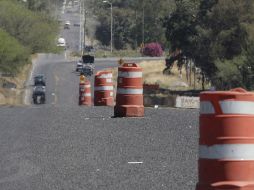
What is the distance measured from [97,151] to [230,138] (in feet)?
17.2

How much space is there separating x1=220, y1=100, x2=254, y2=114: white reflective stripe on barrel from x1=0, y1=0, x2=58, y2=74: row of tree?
268 feet

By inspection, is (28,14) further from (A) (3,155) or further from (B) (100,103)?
(A) (3,155)

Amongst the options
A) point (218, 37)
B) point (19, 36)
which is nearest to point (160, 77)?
point (19, 36)

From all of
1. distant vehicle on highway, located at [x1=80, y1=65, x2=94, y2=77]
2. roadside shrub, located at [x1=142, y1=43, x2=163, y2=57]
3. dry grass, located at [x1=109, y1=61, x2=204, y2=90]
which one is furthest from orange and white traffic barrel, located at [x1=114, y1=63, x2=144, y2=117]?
roadside shrub, located at [x1=142, y1=43, x2=163, y2=57]

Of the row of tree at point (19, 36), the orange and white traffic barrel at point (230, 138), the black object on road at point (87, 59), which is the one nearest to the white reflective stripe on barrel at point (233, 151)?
the orange and white traffic barrel at point (230, 138)

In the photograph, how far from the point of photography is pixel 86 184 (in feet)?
30.1

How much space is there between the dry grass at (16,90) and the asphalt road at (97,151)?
41.8 metres

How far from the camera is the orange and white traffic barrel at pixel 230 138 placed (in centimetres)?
673

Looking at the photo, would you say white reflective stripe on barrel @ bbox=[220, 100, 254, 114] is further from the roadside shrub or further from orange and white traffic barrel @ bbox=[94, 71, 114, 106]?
the roadside shrub

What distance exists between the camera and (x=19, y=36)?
372 feet

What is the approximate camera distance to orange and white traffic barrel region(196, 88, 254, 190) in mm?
6730

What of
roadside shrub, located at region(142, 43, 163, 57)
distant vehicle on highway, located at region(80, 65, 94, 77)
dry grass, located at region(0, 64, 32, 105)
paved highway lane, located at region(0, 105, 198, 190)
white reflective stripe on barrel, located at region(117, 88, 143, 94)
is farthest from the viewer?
roadside shrub, located at region(142, 43, 163, 57)

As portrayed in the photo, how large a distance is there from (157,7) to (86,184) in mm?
145565

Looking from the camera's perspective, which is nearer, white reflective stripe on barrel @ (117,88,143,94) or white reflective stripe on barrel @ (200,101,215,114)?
white reflective stripe on barrel @ (200,101,215,114)
